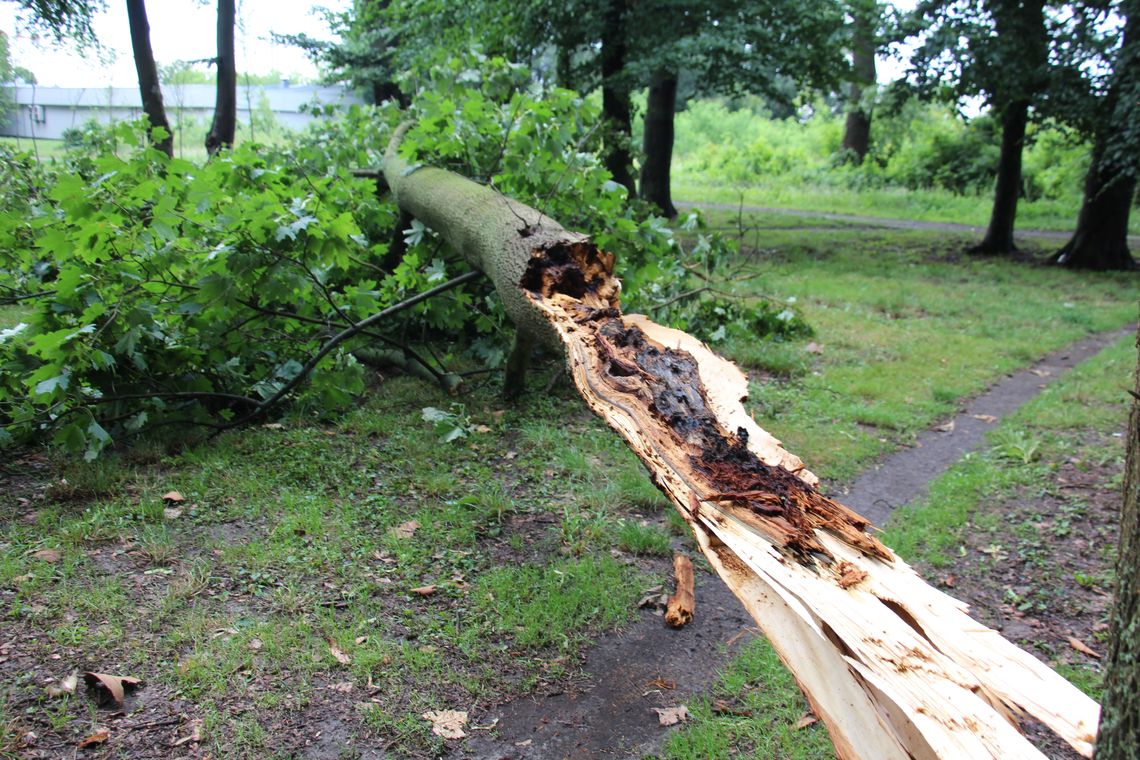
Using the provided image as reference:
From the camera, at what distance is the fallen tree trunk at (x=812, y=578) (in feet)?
5.66

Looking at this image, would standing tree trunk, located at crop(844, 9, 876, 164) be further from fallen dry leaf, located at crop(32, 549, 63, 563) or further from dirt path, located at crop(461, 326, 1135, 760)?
fallen dry leaf, located at crop(32, 549, 63, 563)

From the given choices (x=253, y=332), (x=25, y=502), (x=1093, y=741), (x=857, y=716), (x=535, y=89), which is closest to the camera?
(x=1093, y=741)

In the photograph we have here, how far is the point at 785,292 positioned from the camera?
32.6 feet

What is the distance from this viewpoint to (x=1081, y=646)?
10.6 ft

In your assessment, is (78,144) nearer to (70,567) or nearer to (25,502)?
(25,502)

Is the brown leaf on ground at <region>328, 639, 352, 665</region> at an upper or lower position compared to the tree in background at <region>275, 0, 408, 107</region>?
lower

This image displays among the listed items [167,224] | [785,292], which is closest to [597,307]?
[167,224]

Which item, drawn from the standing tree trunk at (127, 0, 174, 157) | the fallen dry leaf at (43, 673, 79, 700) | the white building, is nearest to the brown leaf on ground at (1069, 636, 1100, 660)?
the fallen dry leaf at (43, 673, 79, 700)

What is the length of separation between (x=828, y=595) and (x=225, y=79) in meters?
10.7

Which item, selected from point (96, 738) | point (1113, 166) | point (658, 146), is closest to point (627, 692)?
point (96, 738)

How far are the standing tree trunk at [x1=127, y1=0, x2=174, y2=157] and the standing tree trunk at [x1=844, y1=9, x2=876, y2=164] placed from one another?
928cm

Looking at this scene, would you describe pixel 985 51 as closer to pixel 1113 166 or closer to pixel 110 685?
pixel 1113 166

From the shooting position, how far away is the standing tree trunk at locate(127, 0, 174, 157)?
8.90 metres

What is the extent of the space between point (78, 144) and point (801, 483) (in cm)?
818
